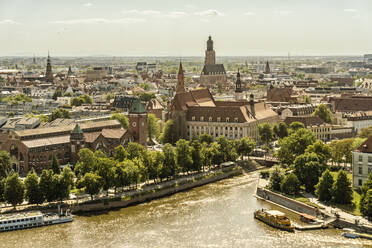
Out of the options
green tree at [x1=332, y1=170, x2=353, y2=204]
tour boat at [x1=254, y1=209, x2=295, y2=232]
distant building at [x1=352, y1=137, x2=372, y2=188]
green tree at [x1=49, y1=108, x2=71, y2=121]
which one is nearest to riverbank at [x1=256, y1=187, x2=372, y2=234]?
green tree at [x1=332, y1=170, x2=353, y2=204]

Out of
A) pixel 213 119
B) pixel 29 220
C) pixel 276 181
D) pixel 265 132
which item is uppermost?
pixel 213 119

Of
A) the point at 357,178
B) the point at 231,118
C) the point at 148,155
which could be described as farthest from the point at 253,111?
the point at 357,178

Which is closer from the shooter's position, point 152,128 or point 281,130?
point 281,130

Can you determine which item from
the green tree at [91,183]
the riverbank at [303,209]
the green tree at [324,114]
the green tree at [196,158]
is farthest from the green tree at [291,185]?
the green tree at [324,114]

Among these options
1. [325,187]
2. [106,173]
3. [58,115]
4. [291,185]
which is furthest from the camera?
[58,115]

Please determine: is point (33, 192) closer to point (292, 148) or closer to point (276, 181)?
point (276, 181)

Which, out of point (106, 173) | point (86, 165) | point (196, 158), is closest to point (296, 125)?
point (196, 158)

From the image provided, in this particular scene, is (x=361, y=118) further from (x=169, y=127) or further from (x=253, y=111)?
(x=169, y=127)
